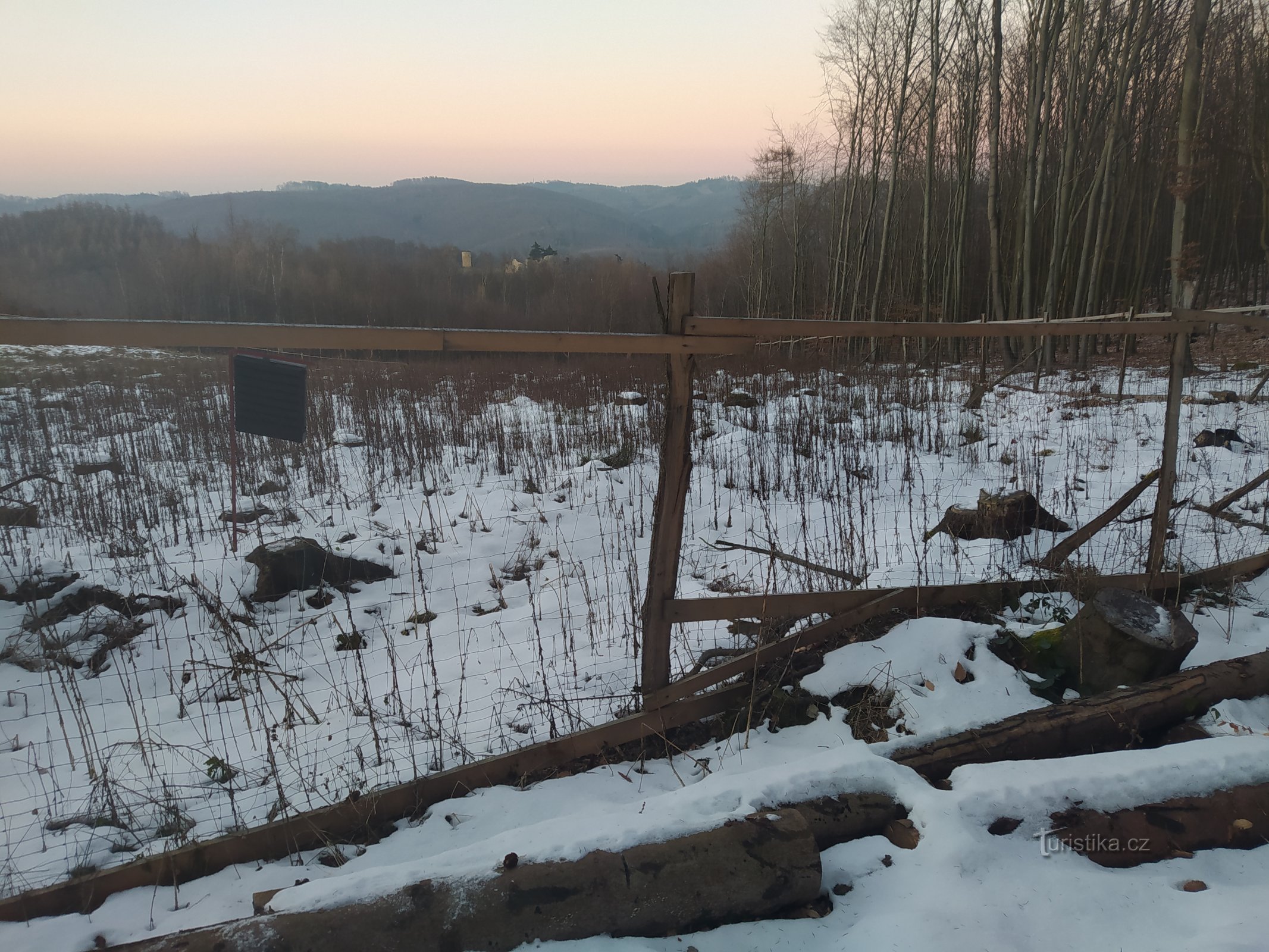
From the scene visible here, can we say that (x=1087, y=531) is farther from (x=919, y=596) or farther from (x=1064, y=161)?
(x=1064, y=161)

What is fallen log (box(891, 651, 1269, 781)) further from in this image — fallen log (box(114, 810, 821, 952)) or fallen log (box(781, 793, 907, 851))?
fallen log (box(114, 810, 821, 952))

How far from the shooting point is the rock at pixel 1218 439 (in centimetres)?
759

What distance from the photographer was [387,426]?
10.1m

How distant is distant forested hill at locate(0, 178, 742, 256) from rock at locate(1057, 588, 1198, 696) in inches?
3334

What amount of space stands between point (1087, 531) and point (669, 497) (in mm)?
3085

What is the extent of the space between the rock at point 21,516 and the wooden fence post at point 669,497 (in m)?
6.73

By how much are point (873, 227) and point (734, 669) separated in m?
23.1

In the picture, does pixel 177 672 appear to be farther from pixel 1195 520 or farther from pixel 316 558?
pixel 1195 520

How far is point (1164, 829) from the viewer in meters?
2.04

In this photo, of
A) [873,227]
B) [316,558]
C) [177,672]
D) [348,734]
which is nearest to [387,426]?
[316,558]

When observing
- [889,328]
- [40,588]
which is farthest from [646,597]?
[40,588]

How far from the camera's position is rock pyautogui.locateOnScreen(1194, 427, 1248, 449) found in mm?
7586

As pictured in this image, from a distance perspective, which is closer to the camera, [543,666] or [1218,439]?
[543,666]

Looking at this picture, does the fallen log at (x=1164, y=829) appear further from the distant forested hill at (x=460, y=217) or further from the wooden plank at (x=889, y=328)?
the distant forested hill at (x=460, y=217)
